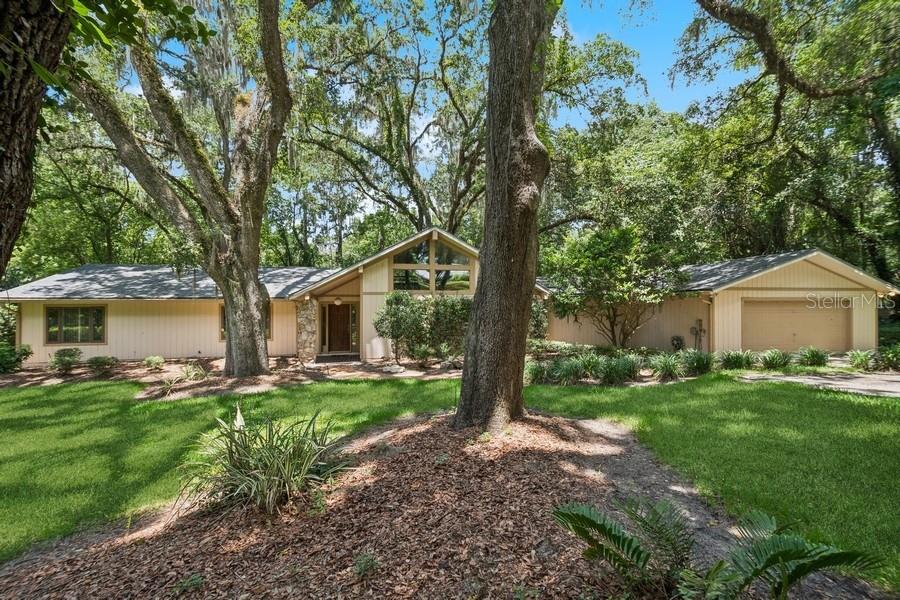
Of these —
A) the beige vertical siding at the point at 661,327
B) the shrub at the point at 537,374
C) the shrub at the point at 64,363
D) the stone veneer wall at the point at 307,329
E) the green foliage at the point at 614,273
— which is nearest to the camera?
the shrub at the point at 537,374

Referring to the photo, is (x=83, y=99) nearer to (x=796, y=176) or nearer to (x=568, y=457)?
(x=568, y=457)

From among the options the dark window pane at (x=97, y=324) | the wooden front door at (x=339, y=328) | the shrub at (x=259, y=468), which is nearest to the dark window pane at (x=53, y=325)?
the dark window pane at (x=97, y=324)

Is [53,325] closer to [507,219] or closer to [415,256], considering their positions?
[415,256]

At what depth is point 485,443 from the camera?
13.8ft

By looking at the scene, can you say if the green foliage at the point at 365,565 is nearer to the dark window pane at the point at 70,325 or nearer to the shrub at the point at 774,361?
the shrub at the point at 774,361

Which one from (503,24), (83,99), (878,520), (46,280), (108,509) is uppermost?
(83,99)

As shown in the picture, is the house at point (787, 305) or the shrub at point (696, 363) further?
the house at point (787, 305)

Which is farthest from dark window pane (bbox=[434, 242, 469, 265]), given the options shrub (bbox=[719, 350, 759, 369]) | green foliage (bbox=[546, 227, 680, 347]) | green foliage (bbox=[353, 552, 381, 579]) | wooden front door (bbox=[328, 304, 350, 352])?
green foliage (bbox=[353, 552, 381, 579])

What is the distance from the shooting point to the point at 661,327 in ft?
49.8

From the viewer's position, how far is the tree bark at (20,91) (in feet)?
4.51

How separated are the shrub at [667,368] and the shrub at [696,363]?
26 cm

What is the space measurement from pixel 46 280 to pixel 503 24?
Answer: 61.1 ft

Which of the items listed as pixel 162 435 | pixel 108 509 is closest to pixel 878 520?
pixel 108 509

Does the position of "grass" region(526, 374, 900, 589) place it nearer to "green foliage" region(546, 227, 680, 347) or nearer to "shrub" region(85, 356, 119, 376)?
"green foliage" region(546, 227, 680, 347)
